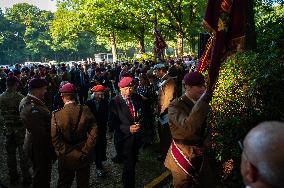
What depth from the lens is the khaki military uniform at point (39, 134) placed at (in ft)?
18.0

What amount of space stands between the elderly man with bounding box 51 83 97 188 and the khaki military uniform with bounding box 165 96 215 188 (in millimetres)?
1322

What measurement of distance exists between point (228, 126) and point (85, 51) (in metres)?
→ 95.9

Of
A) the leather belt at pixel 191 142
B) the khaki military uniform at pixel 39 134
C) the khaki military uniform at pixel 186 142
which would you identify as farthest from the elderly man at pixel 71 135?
the leather belt at pixel 191 142

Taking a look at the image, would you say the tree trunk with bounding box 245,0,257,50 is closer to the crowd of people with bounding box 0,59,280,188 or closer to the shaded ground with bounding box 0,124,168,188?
the crowd of people with bounding box 0,59,280,188

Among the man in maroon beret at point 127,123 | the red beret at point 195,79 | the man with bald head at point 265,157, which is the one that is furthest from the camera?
the man in maroon beret at point 127,123

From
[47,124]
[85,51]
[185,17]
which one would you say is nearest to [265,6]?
[47,124]

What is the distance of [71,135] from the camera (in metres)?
5.02

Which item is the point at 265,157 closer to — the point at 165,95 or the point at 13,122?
the point at 165,95

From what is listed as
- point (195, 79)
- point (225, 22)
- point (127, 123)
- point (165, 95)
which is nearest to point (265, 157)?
point (195, 79)

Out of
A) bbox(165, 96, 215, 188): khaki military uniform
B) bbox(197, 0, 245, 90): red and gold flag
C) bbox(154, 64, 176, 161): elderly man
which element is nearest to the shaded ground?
bbox(154, 64, 176, 161): elderly man

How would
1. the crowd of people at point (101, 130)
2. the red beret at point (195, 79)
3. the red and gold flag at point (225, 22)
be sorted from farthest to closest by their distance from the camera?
the red and gold flag at point (225, 22) → the crowd of people at point (101, 130) → the red beret at point (195, 79)

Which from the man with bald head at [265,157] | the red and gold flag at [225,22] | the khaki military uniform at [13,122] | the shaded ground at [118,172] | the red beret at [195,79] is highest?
the red and gold flag at [225,22]

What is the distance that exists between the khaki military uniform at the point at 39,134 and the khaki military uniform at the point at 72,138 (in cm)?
61

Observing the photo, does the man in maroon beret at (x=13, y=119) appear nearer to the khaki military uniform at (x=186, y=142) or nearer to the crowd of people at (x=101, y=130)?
the crowd of people at (x=101, y=130)
